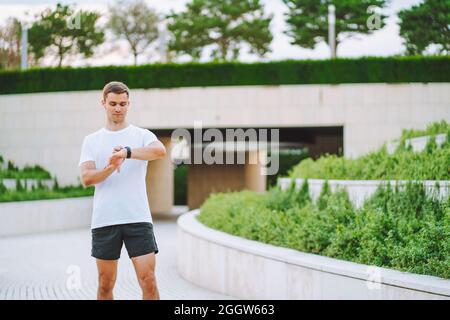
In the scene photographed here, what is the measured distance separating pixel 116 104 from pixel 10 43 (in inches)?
1023

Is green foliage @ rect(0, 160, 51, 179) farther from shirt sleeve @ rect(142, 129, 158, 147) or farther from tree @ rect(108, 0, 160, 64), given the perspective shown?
shirt sleeve @ rect(142, 129, 158, 147)

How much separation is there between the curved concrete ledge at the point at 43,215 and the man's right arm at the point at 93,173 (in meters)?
13.7

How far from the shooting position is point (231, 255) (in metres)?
7.91

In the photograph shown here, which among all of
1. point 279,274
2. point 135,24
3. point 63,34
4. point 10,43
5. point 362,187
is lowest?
point 279,274

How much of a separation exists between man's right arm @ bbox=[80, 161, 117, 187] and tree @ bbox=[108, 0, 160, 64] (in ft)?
98.8

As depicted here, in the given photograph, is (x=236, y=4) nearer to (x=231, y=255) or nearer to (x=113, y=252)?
(x=231, y=255)

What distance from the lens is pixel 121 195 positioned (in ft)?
13.1

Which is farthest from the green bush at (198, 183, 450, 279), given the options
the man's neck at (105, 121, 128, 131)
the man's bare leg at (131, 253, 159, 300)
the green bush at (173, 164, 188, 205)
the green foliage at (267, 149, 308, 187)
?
the green bush at (173, 164, 188, 205)

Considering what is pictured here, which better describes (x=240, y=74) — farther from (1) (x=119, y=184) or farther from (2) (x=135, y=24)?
(1) (x=119, y=184)

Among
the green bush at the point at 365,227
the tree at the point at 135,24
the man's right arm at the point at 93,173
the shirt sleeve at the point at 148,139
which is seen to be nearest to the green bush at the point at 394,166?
the green bush at the point at 365,227

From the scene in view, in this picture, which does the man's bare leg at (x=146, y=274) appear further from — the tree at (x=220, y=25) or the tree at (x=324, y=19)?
the tree at (x=220, y=25)

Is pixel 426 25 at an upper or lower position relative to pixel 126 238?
upper

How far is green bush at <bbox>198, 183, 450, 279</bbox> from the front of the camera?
6203 mm

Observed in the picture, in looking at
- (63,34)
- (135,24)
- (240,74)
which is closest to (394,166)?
(240,74)
